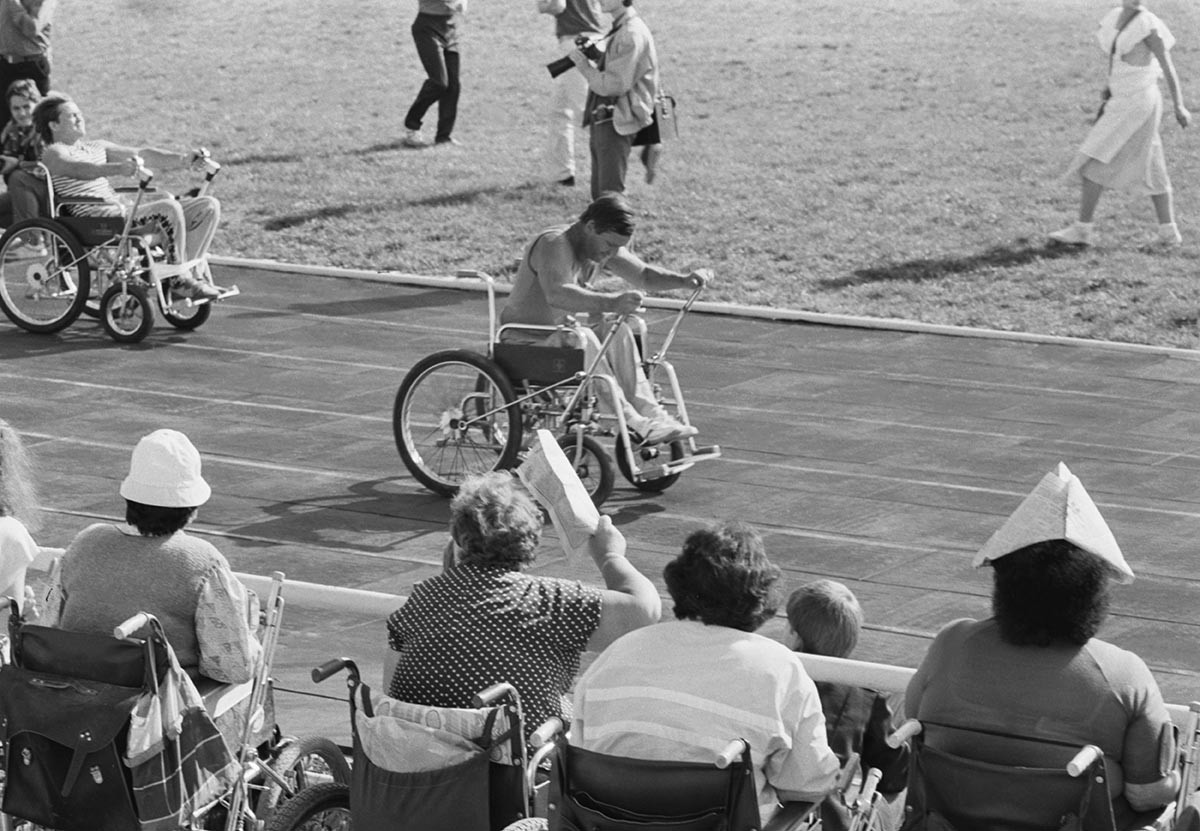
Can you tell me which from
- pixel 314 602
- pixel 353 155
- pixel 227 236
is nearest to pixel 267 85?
pixel 353 155

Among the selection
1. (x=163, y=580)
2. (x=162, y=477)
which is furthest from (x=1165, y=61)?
(x=163, y=580)

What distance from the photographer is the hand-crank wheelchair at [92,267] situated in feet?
40.9

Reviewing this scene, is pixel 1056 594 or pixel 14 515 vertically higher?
pixel 1056 594

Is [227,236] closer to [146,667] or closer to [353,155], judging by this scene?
[353,155]

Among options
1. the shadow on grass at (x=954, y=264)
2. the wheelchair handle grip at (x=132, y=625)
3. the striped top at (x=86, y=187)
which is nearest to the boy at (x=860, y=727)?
the wheelchair handle grip at (x=132, y=625)

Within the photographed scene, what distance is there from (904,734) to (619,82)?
11.4 meters

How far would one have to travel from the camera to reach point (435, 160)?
759 inches

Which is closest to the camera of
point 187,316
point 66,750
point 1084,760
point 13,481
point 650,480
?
point 1084,760

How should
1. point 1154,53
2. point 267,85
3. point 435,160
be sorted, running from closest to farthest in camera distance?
1. point 1154,53
2. point 435,160
3. point 267,85

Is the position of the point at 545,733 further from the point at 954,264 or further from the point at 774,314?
the point at 954,264

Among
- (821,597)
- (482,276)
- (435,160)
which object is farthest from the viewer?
(435,160)

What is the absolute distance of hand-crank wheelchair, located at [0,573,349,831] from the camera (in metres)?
4.68

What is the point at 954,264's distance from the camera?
1545cm

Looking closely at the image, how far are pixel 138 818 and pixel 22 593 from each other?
999mm
